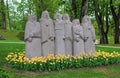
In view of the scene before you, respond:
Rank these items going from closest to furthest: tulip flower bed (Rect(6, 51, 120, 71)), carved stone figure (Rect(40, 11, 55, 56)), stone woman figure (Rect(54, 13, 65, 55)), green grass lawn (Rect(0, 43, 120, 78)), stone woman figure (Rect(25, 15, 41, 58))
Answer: green grass lawn (Rect(0, 43, 120, 78))
tulip flower bed (Rect(6, 51, 120, 71))
stone woman figure (Rect(25, 15, 41, 58))
carved stone figure (Rect(40, 11, 55, 56))
stone woman figure (Rect(54, 13, 65, 55))

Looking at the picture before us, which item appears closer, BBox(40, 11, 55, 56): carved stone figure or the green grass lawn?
the green grass lawn

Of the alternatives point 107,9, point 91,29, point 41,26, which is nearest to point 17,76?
point 41,26

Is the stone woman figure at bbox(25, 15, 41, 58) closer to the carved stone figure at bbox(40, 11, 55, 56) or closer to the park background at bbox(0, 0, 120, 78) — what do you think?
the carved stone figure at bbox(40, 11, 55, 56)

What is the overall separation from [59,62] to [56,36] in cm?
166

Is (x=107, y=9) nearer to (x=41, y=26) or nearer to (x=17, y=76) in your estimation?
(x=41, y=26)

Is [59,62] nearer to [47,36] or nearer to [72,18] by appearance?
[47,36]

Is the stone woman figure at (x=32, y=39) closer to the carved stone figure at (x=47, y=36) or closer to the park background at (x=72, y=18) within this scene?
the carved stone figure at (x=47, y=36)

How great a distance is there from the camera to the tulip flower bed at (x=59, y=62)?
33.7 ft

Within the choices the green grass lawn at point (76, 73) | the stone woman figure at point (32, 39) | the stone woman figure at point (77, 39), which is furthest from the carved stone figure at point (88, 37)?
the stone woman figure at point (32, 39)

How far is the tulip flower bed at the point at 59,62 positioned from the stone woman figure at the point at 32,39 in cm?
41

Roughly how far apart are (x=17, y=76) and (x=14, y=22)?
56.5 metres

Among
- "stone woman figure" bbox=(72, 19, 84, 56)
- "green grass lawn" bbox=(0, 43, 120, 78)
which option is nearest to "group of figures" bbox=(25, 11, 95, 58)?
"stone woman figure" bbox=(72, 19, 84, 56)

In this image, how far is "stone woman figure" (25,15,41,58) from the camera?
37.0ft

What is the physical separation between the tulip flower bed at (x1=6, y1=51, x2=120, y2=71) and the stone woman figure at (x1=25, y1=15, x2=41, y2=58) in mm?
409
